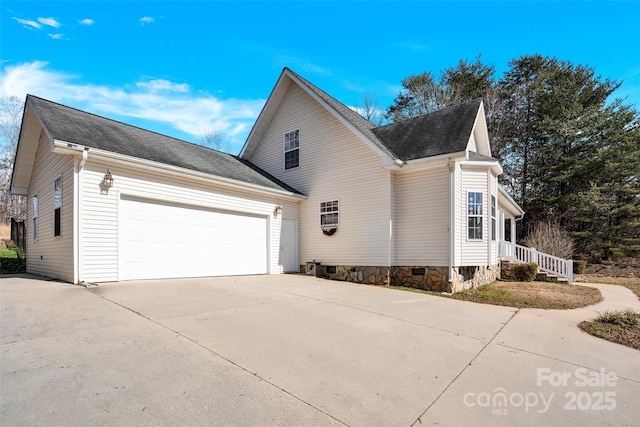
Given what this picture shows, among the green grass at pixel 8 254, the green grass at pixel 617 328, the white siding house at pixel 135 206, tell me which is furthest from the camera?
the green grass at pixel 8 254

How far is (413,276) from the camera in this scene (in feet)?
33.7

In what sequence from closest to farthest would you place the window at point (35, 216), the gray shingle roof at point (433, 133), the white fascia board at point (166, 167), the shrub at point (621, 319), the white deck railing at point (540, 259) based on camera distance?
the shrub at point (621, 319) < the white fascia board at point (166, 167) < the gray shingle roof at point (433, 133) < the window at point (35, 216) < the white deck railing at point (540, 259)

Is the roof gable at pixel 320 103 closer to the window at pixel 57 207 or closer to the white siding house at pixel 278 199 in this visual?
the white siding house at pixel 278 199

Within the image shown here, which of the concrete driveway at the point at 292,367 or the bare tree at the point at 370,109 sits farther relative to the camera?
the bare tree at the point at 370,109

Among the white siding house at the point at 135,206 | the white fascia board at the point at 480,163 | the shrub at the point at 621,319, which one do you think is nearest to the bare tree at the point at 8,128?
the white siding house at the point at 135,206

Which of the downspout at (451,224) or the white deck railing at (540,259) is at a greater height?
the downspout at (451,224)

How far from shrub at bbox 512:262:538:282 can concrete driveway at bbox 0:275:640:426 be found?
7.90 m

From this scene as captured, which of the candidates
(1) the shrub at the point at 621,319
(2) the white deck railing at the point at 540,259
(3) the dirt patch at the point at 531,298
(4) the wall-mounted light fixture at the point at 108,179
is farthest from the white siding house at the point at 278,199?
(1) the shrub at the point at 621,319

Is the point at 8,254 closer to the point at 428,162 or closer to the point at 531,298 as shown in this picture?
the point at 428,162

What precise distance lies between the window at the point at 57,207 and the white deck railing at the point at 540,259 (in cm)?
1589

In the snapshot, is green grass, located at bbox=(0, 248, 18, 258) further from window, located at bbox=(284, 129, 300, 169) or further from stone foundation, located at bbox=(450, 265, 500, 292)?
stone foundation, located at bbox=(450, 265, 500, 292)

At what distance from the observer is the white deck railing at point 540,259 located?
42.5ft

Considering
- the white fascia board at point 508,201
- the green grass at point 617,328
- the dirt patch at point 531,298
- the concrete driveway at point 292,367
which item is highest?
the white fascia board at point 508,201

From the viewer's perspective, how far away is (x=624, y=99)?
858 inches
